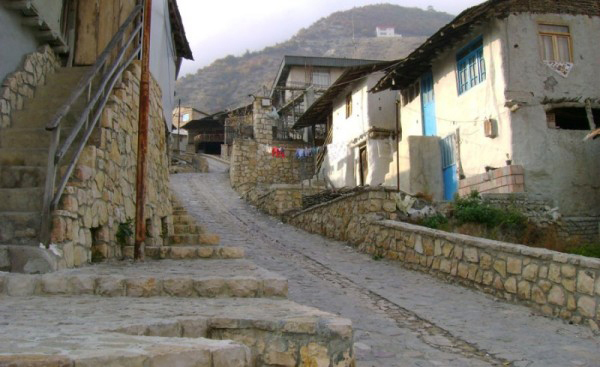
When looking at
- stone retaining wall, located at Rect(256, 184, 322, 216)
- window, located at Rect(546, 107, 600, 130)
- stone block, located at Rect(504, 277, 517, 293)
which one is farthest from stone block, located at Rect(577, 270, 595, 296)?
stone retaining wall, located at Rect(256, 184, 322, 216)

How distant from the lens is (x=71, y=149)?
241 inches

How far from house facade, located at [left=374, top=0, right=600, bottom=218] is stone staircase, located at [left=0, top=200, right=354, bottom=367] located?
11053 millimetres

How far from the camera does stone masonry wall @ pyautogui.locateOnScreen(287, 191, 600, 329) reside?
5.77m

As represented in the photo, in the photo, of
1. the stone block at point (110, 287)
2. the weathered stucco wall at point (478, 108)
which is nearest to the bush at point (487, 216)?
the weathered stucco wall at point (478, 108)

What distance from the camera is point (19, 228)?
5.07 metres

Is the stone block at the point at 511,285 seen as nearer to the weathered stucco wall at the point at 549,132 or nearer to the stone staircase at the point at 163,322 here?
Result: the stone staircase at the point at 163,322

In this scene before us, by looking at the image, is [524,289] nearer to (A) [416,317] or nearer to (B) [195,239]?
(A) [416,317]

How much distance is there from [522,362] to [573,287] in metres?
1.83

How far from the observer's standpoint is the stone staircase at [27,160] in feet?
16.7

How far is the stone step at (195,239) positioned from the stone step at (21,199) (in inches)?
147

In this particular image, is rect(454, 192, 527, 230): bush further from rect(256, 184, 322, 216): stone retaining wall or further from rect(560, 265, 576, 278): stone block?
rect(256, 184, 322, 216): stone retaining wall

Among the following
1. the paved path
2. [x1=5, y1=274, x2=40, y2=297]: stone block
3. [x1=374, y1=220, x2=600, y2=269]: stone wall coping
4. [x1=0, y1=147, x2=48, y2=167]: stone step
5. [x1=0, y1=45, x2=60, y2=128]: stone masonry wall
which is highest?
[x1=0, y1=45, x2=60, y2=128]: stone masonry wall

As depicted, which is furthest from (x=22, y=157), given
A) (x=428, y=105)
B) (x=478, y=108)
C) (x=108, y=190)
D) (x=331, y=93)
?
(x=331, y=93)

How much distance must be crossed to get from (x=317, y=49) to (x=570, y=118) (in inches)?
3229
